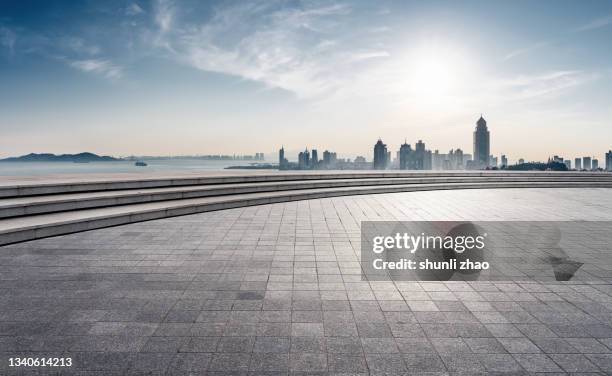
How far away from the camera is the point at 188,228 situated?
29.9 ft

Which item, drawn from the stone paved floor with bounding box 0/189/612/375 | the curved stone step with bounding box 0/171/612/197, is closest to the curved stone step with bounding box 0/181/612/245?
the stone paved floor with bounding box 0/189/612/375

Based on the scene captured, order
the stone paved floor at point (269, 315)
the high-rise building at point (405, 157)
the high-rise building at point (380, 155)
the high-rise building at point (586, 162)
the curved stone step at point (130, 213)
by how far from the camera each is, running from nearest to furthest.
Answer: the stone paved floor at point (269, 315)
the curved stone step at point (130, 213)
the high-rise building at point (405, 157)
the high-rise building at point (586, 162)
the high-rise building at point (380, 155)

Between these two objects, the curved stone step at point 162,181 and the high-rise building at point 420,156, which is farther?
the high-rise building at point 420,156

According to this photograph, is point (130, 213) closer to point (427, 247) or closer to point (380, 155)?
point (427, 247)

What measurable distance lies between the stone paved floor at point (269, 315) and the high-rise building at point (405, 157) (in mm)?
155230

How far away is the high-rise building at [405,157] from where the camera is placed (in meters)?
161

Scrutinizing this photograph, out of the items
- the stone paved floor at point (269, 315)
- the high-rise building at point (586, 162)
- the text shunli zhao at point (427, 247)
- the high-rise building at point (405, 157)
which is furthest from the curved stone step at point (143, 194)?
the high-rise building at point (586, 162)

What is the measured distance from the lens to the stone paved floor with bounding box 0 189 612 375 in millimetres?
3395

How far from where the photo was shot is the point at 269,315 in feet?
14.2

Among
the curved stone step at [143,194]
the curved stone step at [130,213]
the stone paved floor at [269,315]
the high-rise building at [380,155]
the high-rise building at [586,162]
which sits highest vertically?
the high-rise building at [380,155]

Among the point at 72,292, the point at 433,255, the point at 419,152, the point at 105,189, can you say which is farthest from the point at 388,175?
the point at 419,152

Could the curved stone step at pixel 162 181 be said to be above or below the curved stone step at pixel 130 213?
above

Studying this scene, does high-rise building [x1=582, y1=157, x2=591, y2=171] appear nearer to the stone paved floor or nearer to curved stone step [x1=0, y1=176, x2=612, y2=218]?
curved stone step [x1=0, y1=176, x2=612, y2=218]

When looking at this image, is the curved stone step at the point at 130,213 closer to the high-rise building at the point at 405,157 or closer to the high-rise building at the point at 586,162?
the high-rise building at the point at 405,157
